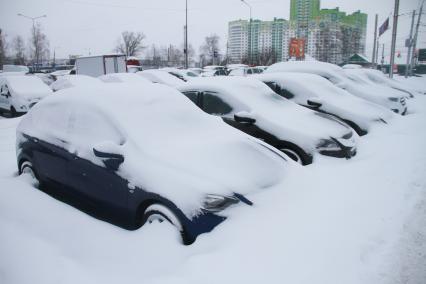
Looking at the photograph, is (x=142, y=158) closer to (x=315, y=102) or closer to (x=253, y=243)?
(x=253, y=243)

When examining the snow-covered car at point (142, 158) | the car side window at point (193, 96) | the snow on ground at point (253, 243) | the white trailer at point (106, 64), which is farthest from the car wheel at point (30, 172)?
the white trailer at point (106, 64)

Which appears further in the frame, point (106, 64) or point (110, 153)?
point (106, 64)

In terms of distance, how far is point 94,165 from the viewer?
3984mm

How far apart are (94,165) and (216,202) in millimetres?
1516

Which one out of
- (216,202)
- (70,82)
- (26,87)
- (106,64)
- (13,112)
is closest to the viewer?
(216,202)

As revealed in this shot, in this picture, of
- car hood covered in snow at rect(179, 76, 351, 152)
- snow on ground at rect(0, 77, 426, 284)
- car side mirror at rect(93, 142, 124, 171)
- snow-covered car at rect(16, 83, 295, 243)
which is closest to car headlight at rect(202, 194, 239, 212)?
snow-covered car at rect(16, 83, 295, 243)

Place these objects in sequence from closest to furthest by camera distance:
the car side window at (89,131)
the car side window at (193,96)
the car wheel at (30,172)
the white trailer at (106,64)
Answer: the car side window at (89,131) < the car wheel at (30,172) < the car side window at (193,96) < the white trailer at (106,64)

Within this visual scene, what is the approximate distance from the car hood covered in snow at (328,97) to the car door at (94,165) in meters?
5.49

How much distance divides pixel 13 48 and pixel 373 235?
87888mm

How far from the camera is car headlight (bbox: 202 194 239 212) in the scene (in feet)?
11.0

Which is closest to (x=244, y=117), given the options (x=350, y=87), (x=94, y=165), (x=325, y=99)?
(x=94, y=165)

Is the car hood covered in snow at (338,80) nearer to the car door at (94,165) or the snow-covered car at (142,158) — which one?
the snow-covered car at (142,158)

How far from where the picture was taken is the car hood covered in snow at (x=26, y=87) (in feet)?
44.4

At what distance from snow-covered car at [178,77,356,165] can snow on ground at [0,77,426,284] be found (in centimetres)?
134
